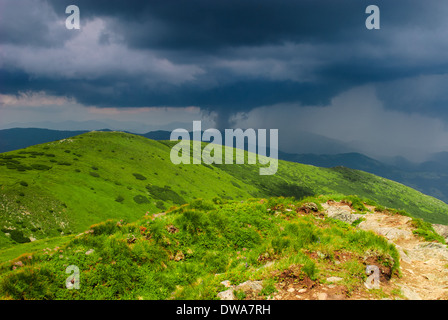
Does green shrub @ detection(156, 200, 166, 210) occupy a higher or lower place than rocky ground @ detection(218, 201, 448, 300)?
lower

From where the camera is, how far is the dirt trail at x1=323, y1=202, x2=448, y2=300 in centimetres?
792

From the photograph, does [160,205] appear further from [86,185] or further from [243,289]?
[243,289]

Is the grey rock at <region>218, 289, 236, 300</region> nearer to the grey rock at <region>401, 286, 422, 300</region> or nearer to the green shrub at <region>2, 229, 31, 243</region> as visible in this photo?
the grey rock at <region>401, 286, 422, 300</region>

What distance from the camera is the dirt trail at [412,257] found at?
7.92 m

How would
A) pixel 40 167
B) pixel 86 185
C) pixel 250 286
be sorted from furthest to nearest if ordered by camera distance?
pixel 40 167 < pixel 86 185 < pixel 250 286

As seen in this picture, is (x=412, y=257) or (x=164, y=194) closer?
(x=412, y=257)

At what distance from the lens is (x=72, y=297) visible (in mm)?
7676

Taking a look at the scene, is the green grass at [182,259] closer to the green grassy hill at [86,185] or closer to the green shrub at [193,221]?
the green shrub at [193,221]

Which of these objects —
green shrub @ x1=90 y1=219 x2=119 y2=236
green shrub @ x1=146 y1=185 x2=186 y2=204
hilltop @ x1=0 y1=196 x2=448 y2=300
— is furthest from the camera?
green shrub @ x1=146 y1=185 x2=186 y2=204

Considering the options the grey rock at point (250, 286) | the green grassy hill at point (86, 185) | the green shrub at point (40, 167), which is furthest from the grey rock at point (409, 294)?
the green shrub at point (40, 167)

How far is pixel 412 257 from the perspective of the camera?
436 inches

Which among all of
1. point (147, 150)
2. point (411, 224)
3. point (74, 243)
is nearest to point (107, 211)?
point (74, 243)

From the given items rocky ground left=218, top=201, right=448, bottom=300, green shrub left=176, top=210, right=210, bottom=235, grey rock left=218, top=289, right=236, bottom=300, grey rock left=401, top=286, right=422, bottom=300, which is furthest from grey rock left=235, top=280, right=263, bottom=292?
grey rock left=401, top=286, right=422, bottom=300

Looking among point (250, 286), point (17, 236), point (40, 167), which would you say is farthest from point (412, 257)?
point (40, 167)
